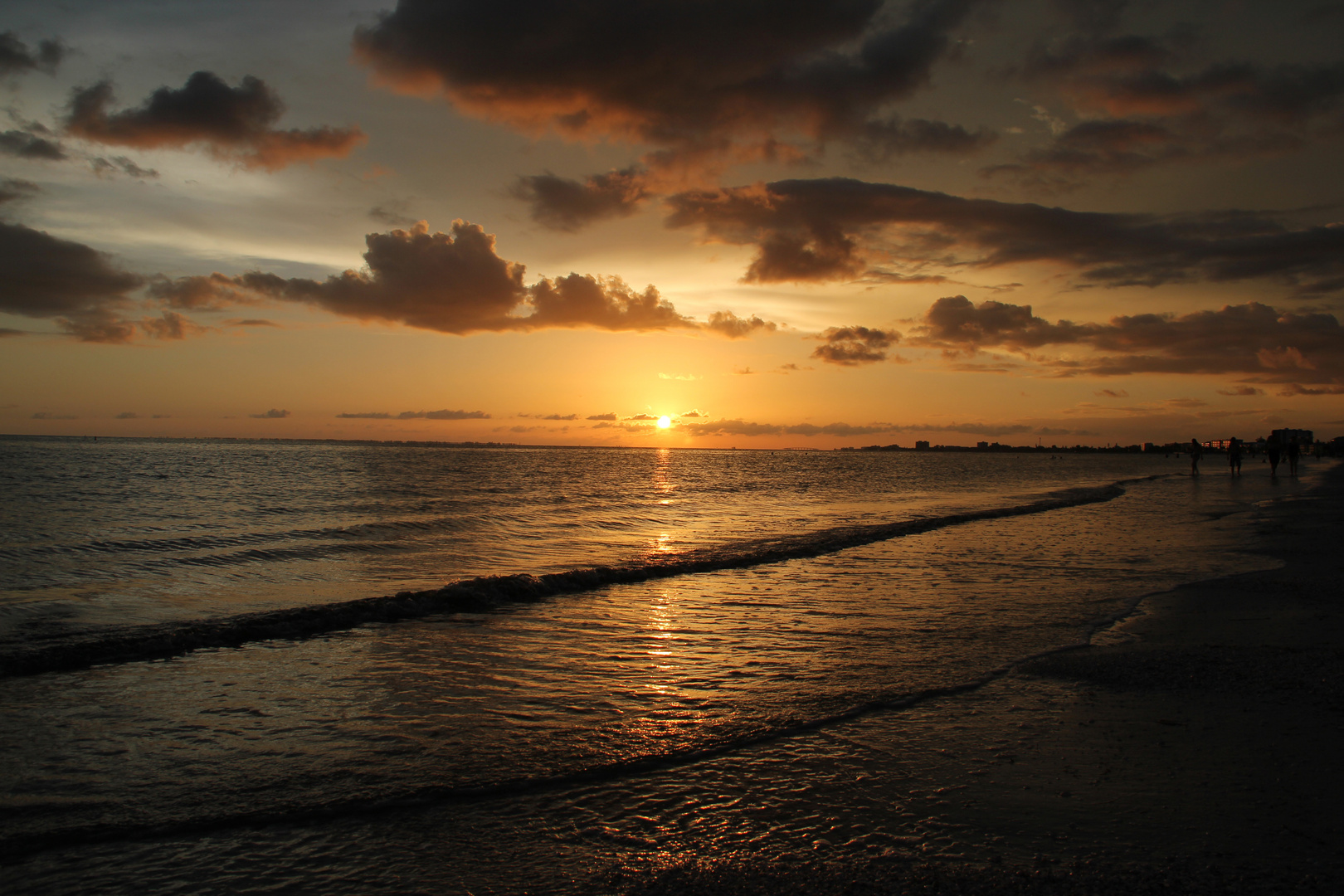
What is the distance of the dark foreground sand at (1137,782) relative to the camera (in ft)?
13.3

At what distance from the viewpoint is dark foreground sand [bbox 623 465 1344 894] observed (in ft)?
13.3

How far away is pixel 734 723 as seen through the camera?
22.3ft

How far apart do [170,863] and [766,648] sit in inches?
269

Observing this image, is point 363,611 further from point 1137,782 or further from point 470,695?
point 1137,782

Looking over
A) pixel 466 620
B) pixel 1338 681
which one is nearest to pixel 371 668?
pixel 466 620

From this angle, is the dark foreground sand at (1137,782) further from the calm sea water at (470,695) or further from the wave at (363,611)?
the wave at (363,611)

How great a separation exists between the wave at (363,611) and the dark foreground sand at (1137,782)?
30.3 ft

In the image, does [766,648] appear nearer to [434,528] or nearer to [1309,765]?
[1309,765]

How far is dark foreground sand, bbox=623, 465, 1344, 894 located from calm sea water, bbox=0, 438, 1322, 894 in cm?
56

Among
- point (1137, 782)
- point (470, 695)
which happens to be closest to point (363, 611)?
point (470, 695)

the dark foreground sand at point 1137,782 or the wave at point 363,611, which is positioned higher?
the dark foreground sand at point 1137,782

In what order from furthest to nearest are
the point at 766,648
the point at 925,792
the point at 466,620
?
the point at 466,620 < the point at 766,648 < the point at 925,792

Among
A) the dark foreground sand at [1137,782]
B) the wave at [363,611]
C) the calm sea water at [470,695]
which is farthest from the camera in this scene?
the wave at [363,611]

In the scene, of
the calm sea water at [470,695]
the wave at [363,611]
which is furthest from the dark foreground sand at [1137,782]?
the wave at [363,611]
